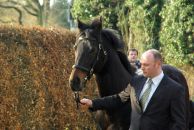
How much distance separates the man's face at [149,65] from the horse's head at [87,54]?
3.07 ft

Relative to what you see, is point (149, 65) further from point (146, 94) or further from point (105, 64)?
point (105, 64)

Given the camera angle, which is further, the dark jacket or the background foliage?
the background foliage

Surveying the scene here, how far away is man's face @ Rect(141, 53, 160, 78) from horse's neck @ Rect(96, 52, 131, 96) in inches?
42.6

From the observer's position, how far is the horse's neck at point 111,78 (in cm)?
559

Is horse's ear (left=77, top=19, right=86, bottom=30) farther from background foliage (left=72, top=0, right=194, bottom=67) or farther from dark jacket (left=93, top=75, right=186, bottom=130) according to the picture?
background foliage (left=72, top=0, right=194, bottom=67)

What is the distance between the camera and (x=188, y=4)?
16.0 m

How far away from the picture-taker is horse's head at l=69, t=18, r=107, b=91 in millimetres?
5238

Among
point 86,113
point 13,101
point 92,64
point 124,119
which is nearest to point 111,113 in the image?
point 124,119

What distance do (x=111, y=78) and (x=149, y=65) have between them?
1144 millimetres

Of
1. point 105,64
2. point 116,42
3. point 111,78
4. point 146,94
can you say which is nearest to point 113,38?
point 116,42

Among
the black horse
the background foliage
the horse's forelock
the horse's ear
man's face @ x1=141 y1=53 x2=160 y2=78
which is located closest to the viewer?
man's face @ x1=141 y1=53 x2=160 y2=78

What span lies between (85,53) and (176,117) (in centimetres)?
137

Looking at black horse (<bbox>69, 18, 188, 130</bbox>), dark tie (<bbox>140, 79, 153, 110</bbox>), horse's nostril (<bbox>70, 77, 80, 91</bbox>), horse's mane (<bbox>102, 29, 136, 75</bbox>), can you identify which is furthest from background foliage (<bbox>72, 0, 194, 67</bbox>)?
dark tie (<bbox>140, 79, 153, 110</bbox>)

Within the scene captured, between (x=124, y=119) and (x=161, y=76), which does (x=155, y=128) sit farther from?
(x=124, y=119)
